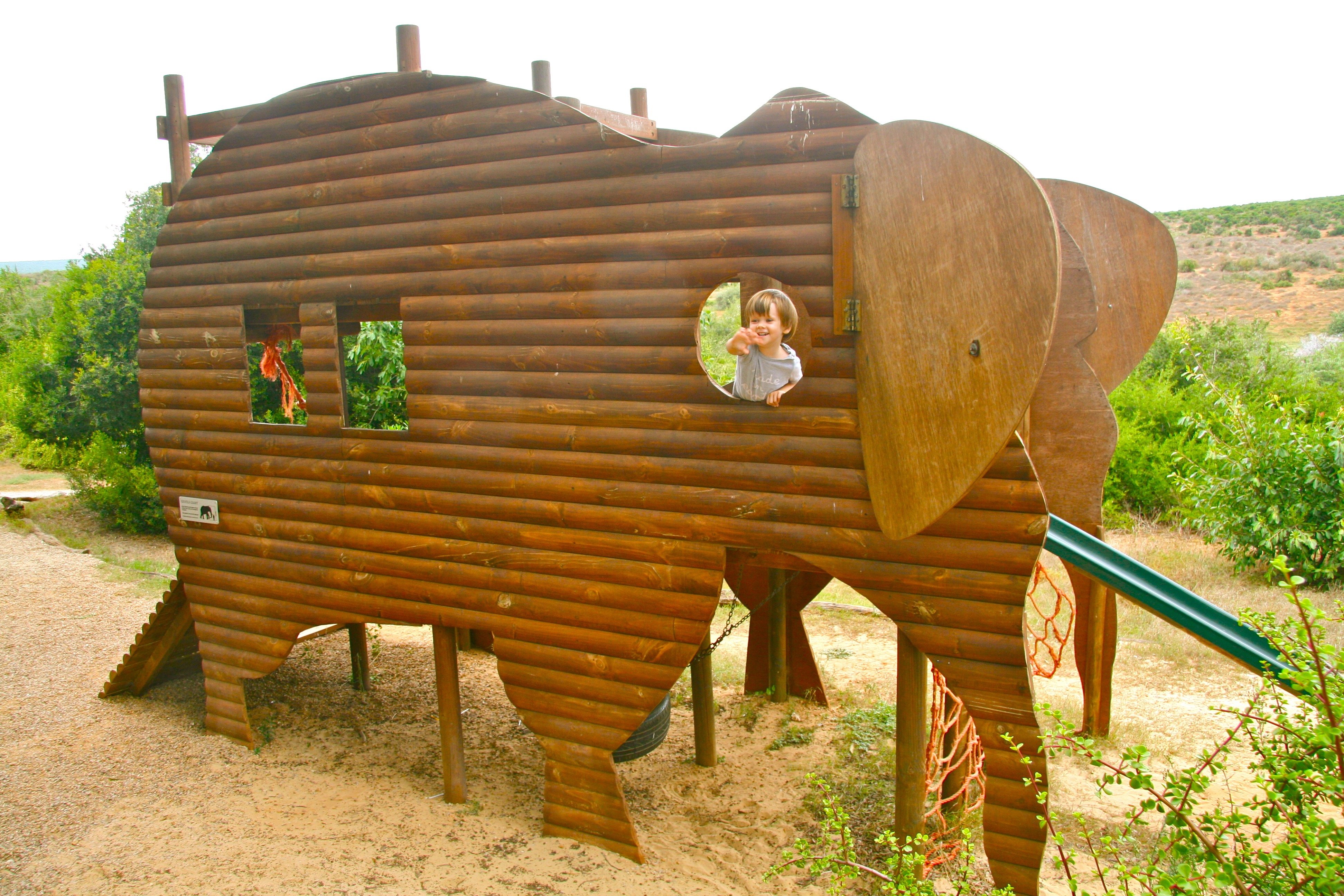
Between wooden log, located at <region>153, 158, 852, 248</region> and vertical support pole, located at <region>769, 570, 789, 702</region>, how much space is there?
361cm

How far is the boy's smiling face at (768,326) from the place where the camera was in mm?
3869

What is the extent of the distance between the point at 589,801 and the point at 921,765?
1926 mm

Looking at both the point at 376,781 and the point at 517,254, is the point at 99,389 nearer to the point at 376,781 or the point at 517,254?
the point at 376,781

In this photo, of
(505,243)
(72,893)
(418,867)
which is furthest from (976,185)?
(72,893)

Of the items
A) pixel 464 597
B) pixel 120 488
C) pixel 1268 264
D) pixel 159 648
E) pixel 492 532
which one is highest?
pixel 1268 264

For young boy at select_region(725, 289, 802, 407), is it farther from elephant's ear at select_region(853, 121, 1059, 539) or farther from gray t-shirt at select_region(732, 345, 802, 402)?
elephant's ear at select_region(853, 121, 1059, 539)

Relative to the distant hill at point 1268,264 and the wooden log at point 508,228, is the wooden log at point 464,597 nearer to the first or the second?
the wooden log at point 508,228

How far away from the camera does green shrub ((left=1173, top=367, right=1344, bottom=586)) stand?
918 centimetres

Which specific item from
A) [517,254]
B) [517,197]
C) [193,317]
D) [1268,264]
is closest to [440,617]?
[517,254]

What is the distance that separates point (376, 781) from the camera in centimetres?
607

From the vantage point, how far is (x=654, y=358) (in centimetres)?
446

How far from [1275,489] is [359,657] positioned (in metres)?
9.92

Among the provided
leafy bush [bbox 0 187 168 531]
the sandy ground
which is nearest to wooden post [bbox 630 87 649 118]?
the sandy ground

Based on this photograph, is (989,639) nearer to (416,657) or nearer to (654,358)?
(654,358)
